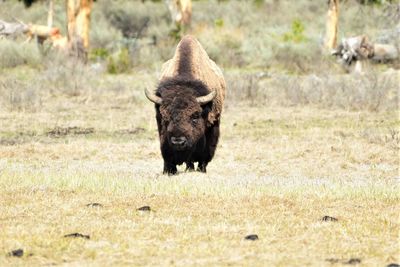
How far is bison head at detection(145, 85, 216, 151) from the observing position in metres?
11.9

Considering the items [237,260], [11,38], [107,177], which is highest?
[237,260]

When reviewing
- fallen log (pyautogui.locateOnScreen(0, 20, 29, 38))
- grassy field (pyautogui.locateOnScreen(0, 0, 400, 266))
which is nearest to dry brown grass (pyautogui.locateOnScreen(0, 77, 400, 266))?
grassy field (pyautogui.locateOnScreen(0, 0, 400, 266))

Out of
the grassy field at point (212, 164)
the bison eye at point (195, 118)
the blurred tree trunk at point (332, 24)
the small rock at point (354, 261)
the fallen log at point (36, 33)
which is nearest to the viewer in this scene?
the small rock at point (354, 261)

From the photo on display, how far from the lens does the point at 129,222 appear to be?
8.63 metres

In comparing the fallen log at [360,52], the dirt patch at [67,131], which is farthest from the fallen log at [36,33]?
the dirt patch at [67,131]

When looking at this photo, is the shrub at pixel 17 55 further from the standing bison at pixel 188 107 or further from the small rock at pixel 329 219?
the small rock at pixel 329 219

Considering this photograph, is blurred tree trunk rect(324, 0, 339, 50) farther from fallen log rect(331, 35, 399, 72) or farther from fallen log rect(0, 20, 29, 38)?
fallen log rect(0, 20, 29, 38)

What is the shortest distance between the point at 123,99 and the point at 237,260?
51.2ft

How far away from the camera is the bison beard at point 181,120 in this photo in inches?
471

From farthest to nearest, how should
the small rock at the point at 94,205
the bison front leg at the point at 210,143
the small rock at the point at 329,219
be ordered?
the bison front leg at the point at 210,143 < the small rock at the point at 94,205 < the small rock at the point at 329,219

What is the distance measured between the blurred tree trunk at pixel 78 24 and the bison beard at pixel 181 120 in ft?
53.7

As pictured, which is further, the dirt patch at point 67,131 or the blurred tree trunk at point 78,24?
the blurred tree trunk at point 78,24

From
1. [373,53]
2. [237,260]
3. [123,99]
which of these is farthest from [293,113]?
[237,260]

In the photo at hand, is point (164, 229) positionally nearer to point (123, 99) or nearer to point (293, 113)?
point (293, 113)
